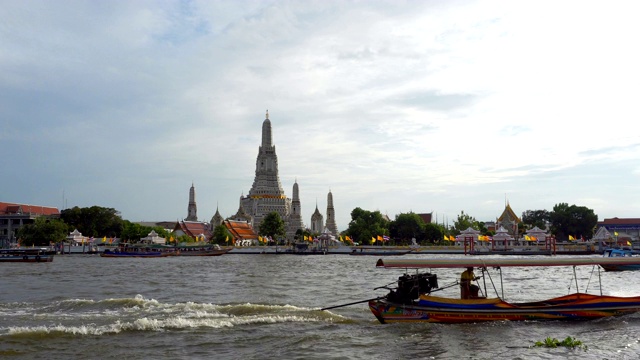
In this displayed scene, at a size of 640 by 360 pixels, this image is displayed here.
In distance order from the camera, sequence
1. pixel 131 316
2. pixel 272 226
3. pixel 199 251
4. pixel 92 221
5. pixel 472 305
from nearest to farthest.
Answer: pixel 472 305 < pixel 131 316 < pixel 199 251 < pixel 92 221 < pixel 272 226

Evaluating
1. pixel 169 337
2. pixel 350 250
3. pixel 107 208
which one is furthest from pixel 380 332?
pixel 107 208

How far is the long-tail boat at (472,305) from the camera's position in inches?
717

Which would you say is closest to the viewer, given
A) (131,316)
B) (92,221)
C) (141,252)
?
(131,316)

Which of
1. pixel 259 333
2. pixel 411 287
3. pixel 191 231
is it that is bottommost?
pixel 259 333

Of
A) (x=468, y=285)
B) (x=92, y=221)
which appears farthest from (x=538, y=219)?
(x=468, y=285)

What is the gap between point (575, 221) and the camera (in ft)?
342

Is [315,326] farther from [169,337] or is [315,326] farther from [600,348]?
[600,348]

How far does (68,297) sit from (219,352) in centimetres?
1434

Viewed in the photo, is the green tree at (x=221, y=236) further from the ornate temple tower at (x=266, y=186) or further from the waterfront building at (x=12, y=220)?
the ornate temple tower at (x=266, y=186)

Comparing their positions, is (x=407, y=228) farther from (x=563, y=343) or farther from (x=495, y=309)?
(x=563, y=343)

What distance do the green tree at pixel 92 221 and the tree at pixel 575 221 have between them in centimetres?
8190

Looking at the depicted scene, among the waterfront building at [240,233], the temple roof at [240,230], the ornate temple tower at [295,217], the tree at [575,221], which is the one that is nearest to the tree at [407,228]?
the tree at [575,221]

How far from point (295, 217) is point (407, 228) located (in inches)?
2158

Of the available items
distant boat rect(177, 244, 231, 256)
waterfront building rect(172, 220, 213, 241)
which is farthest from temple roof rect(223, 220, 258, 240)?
distant boat rect(177, 244, 231, 256)
